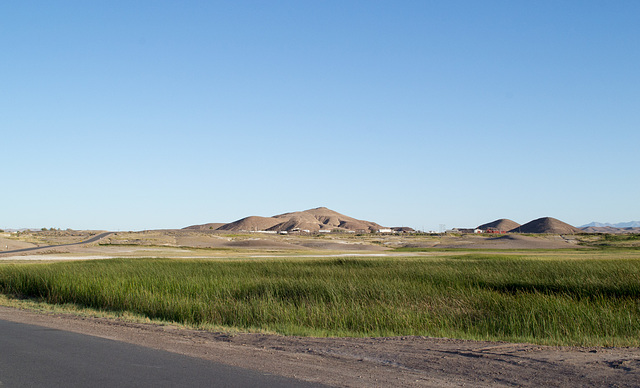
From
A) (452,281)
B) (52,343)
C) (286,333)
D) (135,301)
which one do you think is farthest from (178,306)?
(452,281)

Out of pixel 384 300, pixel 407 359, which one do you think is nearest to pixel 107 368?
pixel 407 359

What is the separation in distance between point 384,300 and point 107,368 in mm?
10877

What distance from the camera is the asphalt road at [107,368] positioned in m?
7.38

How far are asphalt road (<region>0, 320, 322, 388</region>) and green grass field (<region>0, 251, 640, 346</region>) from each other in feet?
14.5

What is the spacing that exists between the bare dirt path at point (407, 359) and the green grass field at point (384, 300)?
193 cm

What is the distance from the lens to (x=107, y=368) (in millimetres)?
8227

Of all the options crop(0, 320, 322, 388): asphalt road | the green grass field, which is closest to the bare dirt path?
crop(0, 320, 322, 388): asphalt road

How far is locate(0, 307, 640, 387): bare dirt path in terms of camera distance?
24.8 ft

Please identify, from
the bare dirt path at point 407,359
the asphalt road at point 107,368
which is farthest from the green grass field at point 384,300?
the asphalt road at point 107,368

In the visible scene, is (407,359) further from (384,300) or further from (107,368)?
(384,300)

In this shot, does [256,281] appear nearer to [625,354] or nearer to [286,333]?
[286,333]

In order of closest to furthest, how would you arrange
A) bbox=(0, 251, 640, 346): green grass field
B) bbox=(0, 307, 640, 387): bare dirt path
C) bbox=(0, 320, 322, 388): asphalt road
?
bbox=(0, 320, 322, 388): asphalt road → bbox=(0, 307, 640, 387): bare dirt path → bbox=(0, 251, 640, 346): green grass field

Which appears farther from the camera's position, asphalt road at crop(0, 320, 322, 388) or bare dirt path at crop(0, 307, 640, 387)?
bare dirt path at crop(0, 307, 640, 387)

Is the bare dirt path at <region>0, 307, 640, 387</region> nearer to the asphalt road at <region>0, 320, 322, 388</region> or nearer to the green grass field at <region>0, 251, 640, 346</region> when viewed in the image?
the asphalt road at <region>0, 320, 322, 388</region>
